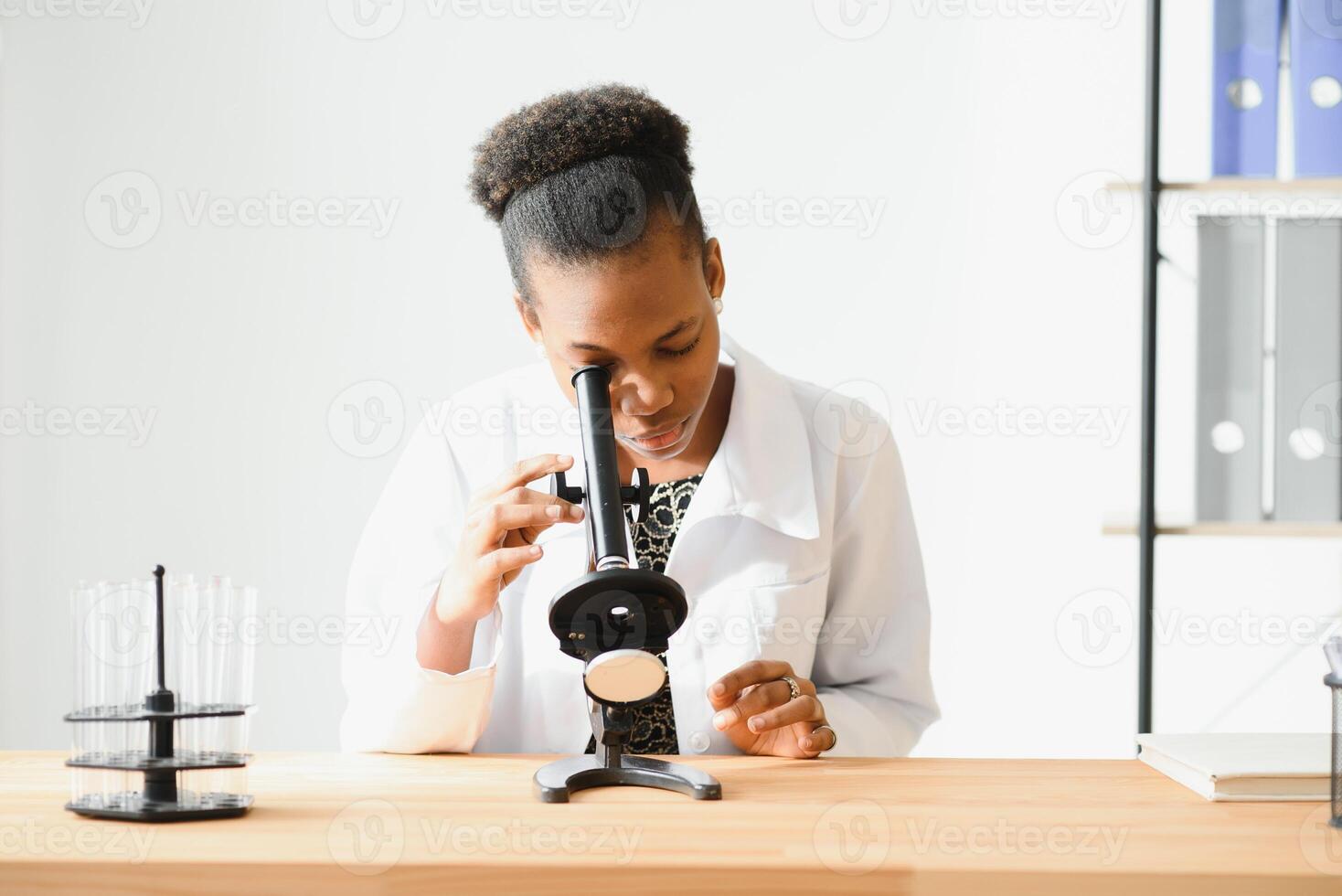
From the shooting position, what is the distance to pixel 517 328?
2318mm

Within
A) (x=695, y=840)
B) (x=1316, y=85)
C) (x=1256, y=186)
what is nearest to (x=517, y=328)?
(x=1256, y=186)

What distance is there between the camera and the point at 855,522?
1.53 metres

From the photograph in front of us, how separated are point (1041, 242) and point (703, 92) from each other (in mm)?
740

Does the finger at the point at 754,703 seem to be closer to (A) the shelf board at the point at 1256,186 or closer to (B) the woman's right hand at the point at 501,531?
(B) the woman's right hand at the point at 501,531

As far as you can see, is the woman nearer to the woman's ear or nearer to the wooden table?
the woman's ear

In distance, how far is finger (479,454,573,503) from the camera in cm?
111

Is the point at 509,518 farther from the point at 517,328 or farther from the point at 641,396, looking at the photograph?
the point at 517,328

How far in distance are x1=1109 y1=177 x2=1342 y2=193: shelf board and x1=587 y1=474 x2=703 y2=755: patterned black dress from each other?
1166mm

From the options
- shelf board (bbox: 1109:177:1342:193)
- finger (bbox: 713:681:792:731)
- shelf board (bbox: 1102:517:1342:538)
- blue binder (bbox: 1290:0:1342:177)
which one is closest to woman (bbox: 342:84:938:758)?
finger (bbox: 713:681:792:731)

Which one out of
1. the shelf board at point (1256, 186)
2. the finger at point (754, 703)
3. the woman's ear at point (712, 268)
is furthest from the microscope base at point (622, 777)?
the shelf board at point (1256, 186)

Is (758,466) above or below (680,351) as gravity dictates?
below

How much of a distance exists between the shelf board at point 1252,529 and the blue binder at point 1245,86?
24.3 inches

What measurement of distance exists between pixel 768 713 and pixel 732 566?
13.6 inches

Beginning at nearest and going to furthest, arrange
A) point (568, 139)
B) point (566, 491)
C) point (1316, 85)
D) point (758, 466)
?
point (566, 491), point (568, 139), point (758, 466), point (1316, 85)
